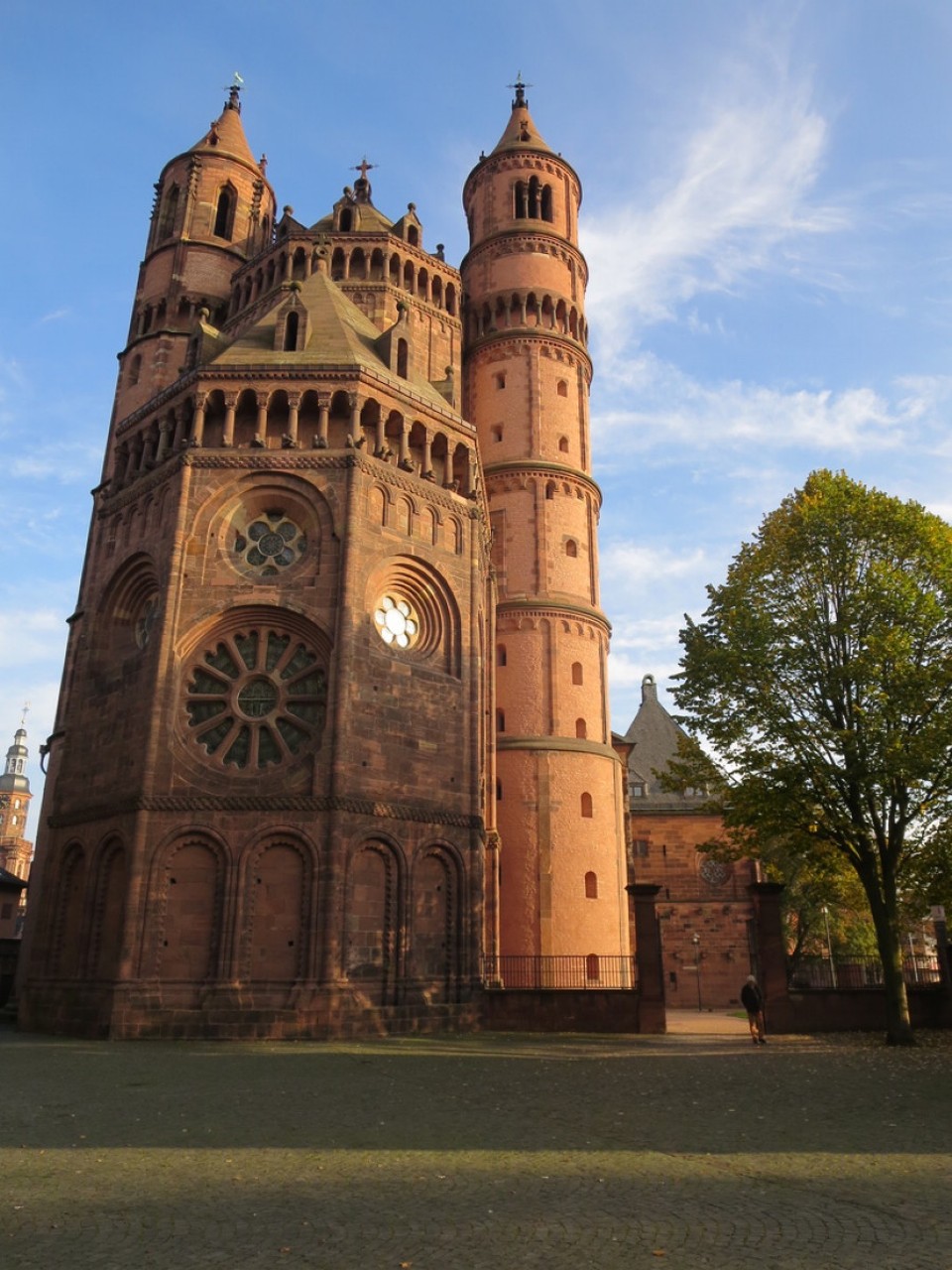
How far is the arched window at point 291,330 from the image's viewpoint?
2941 cm

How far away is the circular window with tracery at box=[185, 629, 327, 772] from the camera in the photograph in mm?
24953

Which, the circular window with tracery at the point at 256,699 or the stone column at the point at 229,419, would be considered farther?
the stone column at the point at 229,419

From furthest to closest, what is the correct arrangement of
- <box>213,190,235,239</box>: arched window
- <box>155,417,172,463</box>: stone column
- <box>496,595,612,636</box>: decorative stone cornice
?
<box>213,190,235,239</box>: arched window → <box>496,595,612,636</box>: decorative stone cornice → <box>155,417,172,463</box>: stone column

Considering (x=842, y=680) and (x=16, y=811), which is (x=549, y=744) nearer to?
(x=842, y=680)

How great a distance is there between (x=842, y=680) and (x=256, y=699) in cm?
1534

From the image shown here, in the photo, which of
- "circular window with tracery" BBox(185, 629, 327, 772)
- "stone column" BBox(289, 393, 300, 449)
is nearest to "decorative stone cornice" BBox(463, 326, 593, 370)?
"stone column" BBox(289, 393, 300, 449)

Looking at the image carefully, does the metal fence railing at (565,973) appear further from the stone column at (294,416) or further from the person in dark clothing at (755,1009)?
the stone column at (294,416)

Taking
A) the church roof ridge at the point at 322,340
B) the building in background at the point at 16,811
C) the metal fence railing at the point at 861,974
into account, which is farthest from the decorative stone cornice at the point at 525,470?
the building in background at the point at 16,811

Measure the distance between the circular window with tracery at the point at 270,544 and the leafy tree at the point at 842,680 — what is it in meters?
11.4

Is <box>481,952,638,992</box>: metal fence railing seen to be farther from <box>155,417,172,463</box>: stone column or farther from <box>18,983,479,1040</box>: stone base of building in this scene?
<box>155,417,172,463</box>: stone column

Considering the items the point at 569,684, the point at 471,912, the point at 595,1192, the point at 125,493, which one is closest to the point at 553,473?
the point at 569,684

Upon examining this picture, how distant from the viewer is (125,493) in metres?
29.2

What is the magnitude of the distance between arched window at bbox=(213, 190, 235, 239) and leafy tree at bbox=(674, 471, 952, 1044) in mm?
30984

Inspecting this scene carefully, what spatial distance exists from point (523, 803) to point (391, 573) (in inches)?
480
